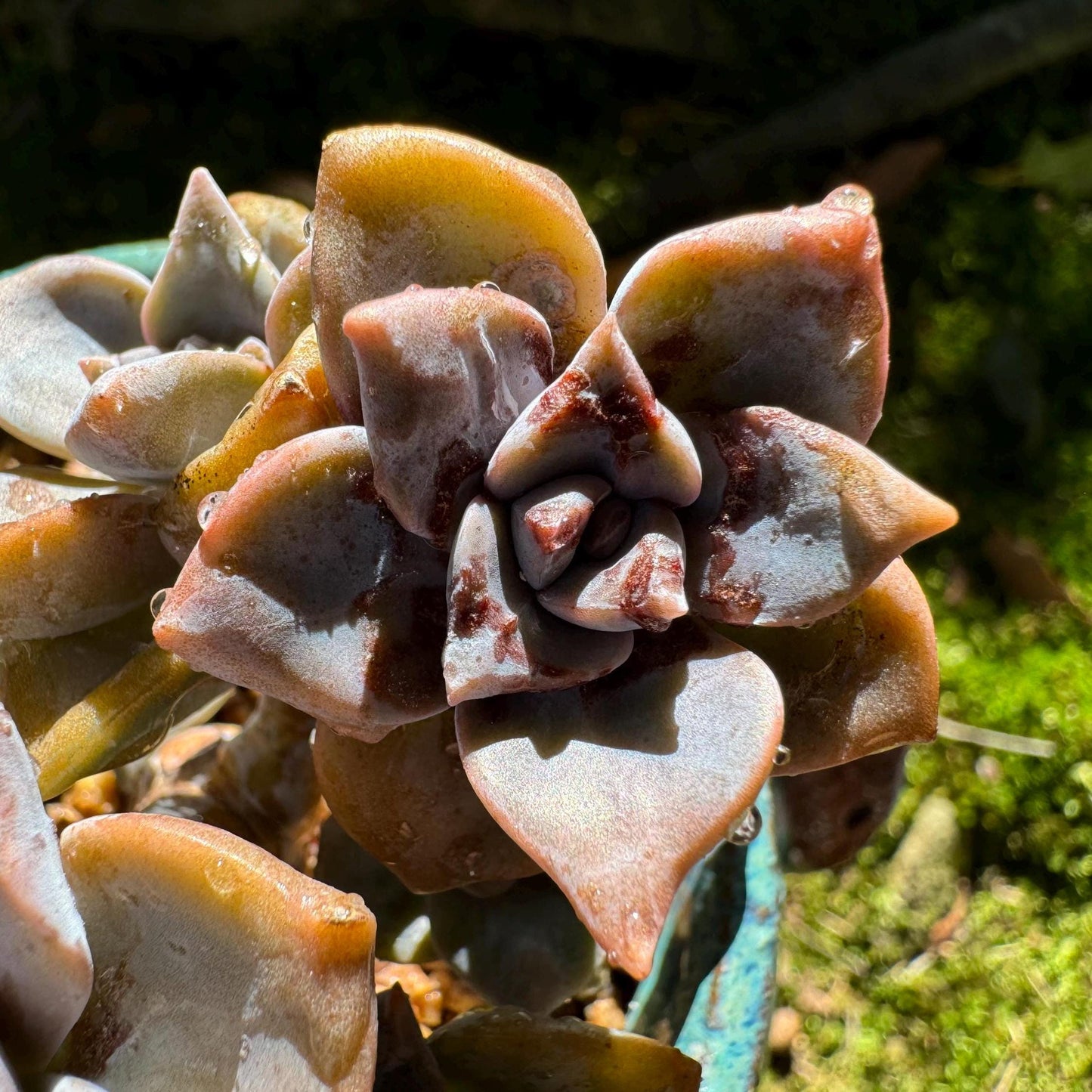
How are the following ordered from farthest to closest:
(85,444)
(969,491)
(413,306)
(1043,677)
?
(969,491) < (1043,677) < (85,444) < (413,306)

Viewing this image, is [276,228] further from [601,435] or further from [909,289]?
[909,289]

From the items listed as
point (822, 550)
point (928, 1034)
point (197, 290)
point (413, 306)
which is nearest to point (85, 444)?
point (197, 290)

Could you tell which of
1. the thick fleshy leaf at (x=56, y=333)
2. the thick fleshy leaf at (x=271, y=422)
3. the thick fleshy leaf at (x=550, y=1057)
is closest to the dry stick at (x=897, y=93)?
the thick fleshy leaf at (x=56, y=333)

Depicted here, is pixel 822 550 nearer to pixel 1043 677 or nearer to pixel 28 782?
pixel 28 782

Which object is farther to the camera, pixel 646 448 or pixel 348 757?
pixel 348 757

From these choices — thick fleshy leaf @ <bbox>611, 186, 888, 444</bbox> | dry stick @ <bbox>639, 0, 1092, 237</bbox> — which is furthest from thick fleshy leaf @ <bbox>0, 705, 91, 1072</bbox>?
dry stick @ <bbox>639, 0, 1092, 237</bbox>

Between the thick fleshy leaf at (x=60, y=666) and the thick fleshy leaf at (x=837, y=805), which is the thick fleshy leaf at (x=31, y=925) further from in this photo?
the thick fleshy leaf at (x=837, y=805)

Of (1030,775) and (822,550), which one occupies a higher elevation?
(822,550)
